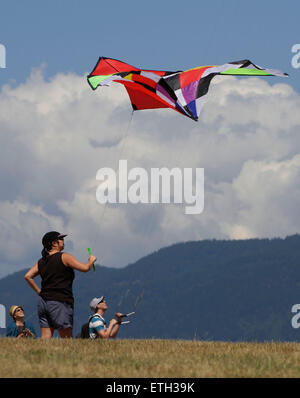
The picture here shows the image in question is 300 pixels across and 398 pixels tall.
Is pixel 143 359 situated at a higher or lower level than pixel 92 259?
lower

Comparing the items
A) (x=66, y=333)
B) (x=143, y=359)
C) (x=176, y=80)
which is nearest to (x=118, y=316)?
(x=66, y=333)

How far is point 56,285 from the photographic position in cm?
1332

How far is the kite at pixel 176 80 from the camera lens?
57.0 feet

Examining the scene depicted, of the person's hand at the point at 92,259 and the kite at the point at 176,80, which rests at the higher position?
the kite at the point at 176,80

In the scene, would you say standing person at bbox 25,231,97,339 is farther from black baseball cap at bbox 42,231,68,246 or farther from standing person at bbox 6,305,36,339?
standing person at bbox 6,305,36,339

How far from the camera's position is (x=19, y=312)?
15297mm

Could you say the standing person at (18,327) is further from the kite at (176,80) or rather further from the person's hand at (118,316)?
the kite at (176,80)

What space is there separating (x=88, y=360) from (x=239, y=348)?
321 centimetres

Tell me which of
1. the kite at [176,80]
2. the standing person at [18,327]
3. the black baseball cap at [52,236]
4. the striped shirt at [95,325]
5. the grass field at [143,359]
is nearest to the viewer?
the grass field at [143,359]

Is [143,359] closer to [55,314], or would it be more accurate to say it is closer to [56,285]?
[55,314]

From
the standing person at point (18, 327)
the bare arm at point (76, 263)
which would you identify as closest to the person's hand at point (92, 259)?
the bare arm at point (76, 263)

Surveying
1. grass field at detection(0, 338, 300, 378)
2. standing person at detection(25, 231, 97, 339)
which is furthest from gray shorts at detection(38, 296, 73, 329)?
grass field at detection(0, 338, 300, 378)

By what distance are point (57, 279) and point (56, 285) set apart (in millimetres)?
118
